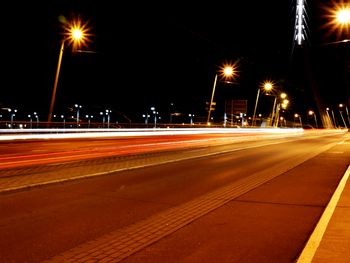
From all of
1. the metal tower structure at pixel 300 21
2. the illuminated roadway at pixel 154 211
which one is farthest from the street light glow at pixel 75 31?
the metal tower structure at pixel 300 21

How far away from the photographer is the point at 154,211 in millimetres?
9336

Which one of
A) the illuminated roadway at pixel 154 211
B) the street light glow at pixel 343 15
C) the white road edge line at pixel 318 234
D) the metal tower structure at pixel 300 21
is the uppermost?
the metal tower structure at pixel 300 21

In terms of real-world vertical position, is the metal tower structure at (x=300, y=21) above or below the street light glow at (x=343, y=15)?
above

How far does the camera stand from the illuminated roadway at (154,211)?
6.60 m

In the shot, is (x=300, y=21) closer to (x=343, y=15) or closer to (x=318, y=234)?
(x=343, y=15)

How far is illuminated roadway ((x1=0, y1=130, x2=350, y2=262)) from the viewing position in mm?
6602

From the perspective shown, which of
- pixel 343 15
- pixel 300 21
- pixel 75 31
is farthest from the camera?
pixel 300 21

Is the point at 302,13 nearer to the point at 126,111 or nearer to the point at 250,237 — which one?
the point at 126,111

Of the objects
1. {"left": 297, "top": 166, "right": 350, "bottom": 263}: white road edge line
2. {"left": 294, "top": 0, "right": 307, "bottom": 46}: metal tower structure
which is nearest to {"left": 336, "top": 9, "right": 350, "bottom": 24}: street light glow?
{"left": 297, "top": 166, "right": 350, "bottom": 263}: white road edge line

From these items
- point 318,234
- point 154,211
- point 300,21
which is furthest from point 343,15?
point 300,21

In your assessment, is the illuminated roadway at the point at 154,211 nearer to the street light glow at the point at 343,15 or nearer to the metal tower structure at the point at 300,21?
the street light glow at the point at 343,15

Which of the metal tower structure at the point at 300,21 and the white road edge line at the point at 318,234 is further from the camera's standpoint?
Answer: the metal tower structure at the point at 300,21

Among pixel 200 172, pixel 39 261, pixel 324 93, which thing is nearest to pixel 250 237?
pixel 39 261

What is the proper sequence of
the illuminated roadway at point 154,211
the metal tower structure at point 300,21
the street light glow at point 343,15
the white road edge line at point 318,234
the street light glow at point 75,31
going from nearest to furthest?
the white road edge line at point 318,234
the illuminated roadway at point 154,211
the street light glow at point 343,15
the street light glow at point 75,31
the metal tower structure at point 300,21
